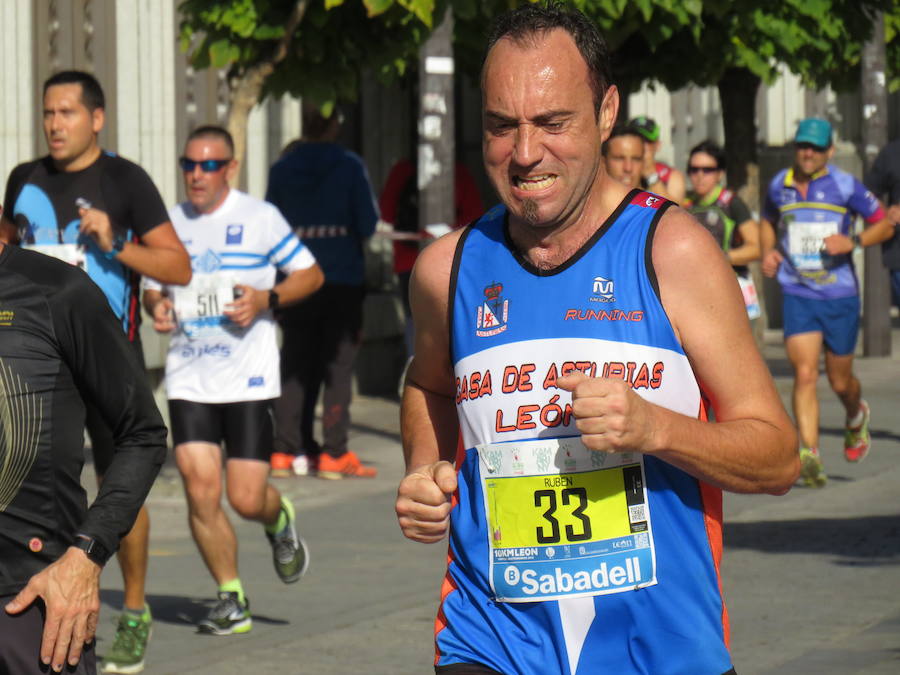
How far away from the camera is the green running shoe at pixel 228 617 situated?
7.48m

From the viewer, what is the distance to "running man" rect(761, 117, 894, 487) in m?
11.4

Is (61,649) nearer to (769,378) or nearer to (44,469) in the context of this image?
(44,469)

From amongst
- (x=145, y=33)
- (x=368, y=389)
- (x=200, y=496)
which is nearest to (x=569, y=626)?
(x=200, y=496)

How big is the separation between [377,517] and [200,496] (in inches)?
103

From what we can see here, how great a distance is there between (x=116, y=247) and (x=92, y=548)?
3372mm

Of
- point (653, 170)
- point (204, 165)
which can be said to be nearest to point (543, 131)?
point (204, 165)

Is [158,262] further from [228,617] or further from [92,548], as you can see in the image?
[92,548]

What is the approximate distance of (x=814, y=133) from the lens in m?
11.4

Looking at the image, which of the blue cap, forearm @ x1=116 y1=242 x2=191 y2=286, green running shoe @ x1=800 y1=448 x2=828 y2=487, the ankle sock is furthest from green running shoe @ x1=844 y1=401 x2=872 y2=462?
forearm @ x1=116 y1=242 x2=191 y2=286

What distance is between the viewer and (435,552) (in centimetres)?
917

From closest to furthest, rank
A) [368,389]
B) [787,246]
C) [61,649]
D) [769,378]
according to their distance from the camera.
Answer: [769,378] → [61,649] → [787,246] → [368,389]

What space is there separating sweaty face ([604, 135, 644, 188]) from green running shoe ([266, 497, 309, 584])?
2.50 metres

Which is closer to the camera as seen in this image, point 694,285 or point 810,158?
point 694,285

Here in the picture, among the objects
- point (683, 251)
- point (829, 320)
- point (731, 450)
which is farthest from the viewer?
point (829, 320)
